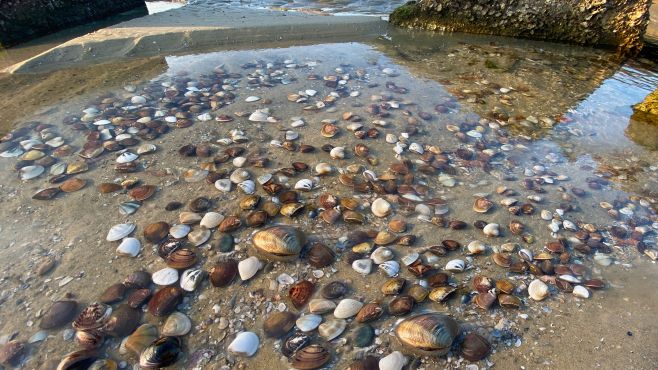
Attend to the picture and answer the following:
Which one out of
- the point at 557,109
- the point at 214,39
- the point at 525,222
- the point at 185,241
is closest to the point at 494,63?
the point at 557,109

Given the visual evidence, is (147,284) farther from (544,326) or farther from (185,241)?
(544,326)

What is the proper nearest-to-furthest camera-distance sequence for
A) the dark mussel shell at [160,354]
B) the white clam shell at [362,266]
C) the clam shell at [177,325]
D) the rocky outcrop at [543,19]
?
the dark mussel shell at [160,354] < the clam shell at [177,325] < the white clam shell at [362,266] < the rocky outcrop at [543,19]

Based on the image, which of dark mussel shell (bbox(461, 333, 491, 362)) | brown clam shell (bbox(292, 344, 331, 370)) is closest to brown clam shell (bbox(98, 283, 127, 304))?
brown clam shell (bbox(292, 344, 331, 370))

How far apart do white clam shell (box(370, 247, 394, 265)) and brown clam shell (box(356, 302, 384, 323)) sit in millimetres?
414

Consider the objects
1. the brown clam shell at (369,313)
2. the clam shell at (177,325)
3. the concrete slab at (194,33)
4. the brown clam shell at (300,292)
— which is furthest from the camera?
the concrete slab at (194,33)

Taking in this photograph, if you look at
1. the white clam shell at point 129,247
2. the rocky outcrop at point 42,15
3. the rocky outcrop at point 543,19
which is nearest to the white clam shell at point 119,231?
the white clam shell at point 129,247

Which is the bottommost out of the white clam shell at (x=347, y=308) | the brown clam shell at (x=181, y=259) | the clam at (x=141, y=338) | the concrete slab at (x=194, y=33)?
the white clam shell at (x=347, y=308)

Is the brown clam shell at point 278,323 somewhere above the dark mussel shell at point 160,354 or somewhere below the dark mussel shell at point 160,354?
below

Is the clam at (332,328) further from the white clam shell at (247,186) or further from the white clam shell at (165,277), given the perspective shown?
the white clam shell at (247,186)

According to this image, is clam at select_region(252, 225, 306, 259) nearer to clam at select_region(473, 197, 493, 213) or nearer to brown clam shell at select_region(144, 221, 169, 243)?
brown clam shell at select_region(144, 221, 169, 243)

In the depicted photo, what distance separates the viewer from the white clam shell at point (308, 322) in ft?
7.54

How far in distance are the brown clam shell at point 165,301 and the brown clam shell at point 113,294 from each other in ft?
0.69

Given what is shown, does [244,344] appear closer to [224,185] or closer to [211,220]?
[211,220]

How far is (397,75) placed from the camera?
5902mm
